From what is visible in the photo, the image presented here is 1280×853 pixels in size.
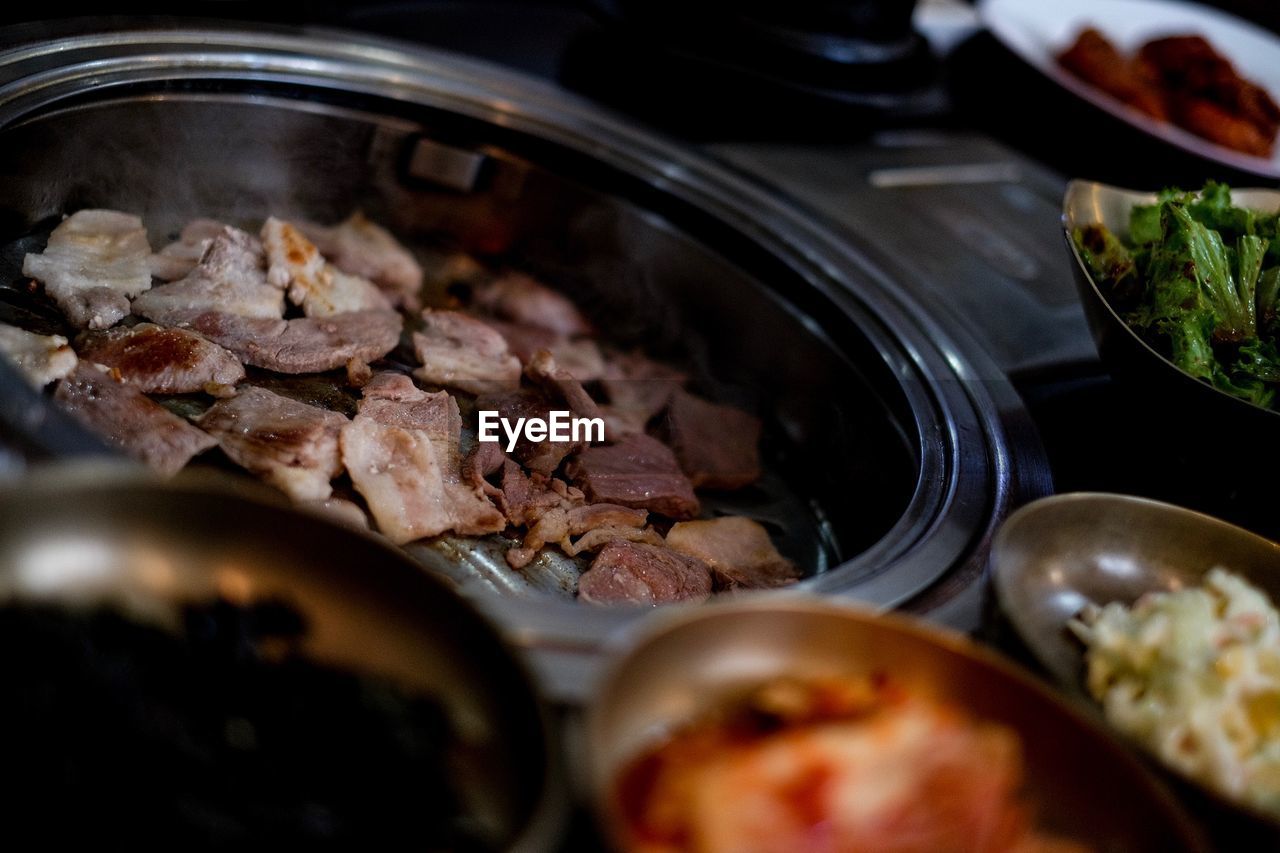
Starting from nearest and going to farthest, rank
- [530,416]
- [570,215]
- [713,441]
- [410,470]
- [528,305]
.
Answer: [410,470] < [530,416] < [713,441] < [528,305] < [570,215]

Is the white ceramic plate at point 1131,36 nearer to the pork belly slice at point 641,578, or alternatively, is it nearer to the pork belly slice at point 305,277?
the pork belly slice at point 641,578

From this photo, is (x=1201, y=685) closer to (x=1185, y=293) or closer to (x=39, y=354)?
(x=1185, y=293)

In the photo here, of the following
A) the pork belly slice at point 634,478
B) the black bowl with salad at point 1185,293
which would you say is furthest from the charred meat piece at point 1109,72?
the pork belly slice at point 634,478

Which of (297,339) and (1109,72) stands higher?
(1109,72)

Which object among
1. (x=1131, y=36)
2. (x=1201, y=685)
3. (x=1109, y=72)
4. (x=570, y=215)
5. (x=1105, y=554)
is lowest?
(x=570, y=215)

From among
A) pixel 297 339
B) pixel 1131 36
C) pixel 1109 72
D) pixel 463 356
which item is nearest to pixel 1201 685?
pixel 463 356

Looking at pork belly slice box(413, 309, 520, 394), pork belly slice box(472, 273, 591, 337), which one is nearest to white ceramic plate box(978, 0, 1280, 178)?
pork belly slice box(472, 273, 591, 337)

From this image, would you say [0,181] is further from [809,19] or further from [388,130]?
[809,19]
